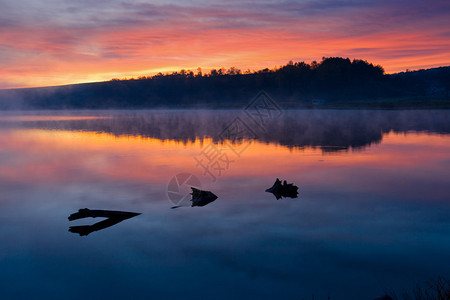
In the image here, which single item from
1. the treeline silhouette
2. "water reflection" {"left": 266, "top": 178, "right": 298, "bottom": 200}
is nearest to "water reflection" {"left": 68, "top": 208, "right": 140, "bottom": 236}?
"water reflection" {"left": 266, "top": 178, "right": 298, "bottom": 200}

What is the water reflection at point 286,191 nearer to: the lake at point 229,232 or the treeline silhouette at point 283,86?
the lake at point 229,232

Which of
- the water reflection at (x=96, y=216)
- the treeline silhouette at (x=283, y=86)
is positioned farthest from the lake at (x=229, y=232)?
the treeline silhouette at (x=283, y=86)

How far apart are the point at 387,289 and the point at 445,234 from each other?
2992 millimetres

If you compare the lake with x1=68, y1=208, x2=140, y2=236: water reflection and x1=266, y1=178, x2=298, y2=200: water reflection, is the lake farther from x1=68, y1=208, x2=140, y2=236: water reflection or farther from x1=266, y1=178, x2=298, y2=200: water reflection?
x1=266, y1=178, x2=298, y2=200: water reflection

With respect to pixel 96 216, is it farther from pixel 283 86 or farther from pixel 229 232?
pixel 283 86

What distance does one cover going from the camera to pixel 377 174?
608 inches

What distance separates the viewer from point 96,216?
31.3 feet

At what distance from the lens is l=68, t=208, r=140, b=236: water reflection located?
9102 millimetres

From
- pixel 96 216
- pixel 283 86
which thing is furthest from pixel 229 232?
pixel 283 86

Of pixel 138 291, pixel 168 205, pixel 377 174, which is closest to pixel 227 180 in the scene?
pixel 168 205

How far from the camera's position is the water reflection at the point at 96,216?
910 centimetres

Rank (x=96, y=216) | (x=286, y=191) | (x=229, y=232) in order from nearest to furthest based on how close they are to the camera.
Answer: (x=229, y=232), (x=96, y=216), (x=286, y=191)

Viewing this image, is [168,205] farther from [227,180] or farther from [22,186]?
[22,186]

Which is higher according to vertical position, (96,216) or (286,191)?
(96,216)
